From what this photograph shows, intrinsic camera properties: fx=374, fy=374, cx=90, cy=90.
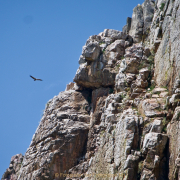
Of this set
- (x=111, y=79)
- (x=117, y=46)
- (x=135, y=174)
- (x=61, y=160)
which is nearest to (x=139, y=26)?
(x=117, y=46)

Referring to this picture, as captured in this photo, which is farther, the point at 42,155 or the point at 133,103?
the point at 42,155


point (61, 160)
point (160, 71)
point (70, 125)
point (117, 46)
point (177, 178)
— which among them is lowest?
point (177, 178)

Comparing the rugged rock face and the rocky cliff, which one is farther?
the rugged rock face

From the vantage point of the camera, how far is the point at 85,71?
153 feet

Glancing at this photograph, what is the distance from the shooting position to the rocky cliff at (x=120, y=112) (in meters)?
31.5

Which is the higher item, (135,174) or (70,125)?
(70,125)

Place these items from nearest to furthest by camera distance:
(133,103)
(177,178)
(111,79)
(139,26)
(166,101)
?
(177,178)
(166,101)
(133,103)
(111,79)
(139,26)

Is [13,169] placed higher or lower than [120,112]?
lower

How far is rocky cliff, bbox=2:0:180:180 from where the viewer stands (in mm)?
31547

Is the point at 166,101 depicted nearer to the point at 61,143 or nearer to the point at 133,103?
the point at 133,103

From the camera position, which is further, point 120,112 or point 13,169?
point 13,169

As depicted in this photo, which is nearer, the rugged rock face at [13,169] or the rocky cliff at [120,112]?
the rocky cliff at [120,112]

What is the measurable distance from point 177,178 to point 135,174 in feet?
14.0

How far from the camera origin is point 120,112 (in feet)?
129
